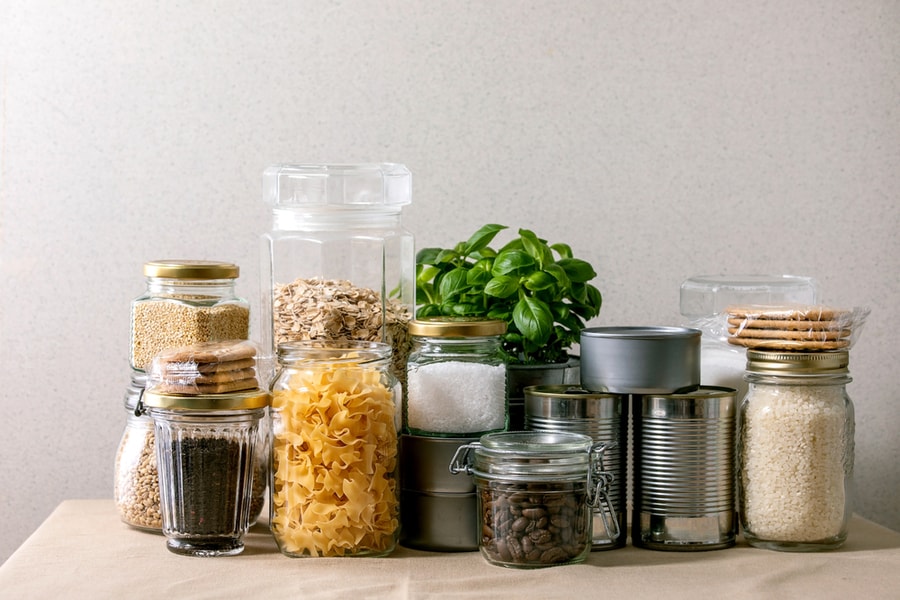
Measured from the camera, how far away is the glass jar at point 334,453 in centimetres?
104

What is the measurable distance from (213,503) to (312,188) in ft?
1.27

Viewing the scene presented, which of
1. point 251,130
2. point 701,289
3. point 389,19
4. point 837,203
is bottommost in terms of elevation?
point 701,289

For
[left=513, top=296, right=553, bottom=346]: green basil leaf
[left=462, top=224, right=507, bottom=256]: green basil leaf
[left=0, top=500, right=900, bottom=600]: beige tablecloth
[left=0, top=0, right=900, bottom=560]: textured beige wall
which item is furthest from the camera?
[left=0, top=0, right=900, bottom=560]: textured beige wall

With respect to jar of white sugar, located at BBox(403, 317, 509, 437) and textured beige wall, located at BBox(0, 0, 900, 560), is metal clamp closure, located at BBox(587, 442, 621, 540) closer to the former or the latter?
jar of white sugar, located at BBox(403, 317, 509, 437)

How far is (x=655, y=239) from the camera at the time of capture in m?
1.49

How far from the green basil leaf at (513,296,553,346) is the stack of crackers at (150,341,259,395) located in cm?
32

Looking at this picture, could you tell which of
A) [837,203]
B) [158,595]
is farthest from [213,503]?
[837,203]

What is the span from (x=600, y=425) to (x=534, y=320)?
15 centimetres

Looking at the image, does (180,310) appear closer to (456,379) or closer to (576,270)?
(456,379)

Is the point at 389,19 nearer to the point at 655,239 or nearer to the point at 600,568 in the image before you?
the point at 655,239

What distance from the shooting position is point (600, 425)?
109 cm

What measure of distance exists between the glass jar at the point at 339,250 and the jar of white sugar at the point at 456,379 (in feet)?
0.33

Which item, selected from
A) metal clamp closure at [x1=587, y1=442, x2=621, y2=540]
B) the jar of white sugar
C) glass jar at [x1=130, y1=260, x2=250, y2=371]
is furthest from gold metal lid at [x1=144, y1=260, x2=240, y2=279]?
metal clamp closure at [x1=587, y1=442, x2=621, y2=540]

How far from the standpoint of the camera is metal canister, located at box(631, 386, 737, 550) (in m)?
1.09
